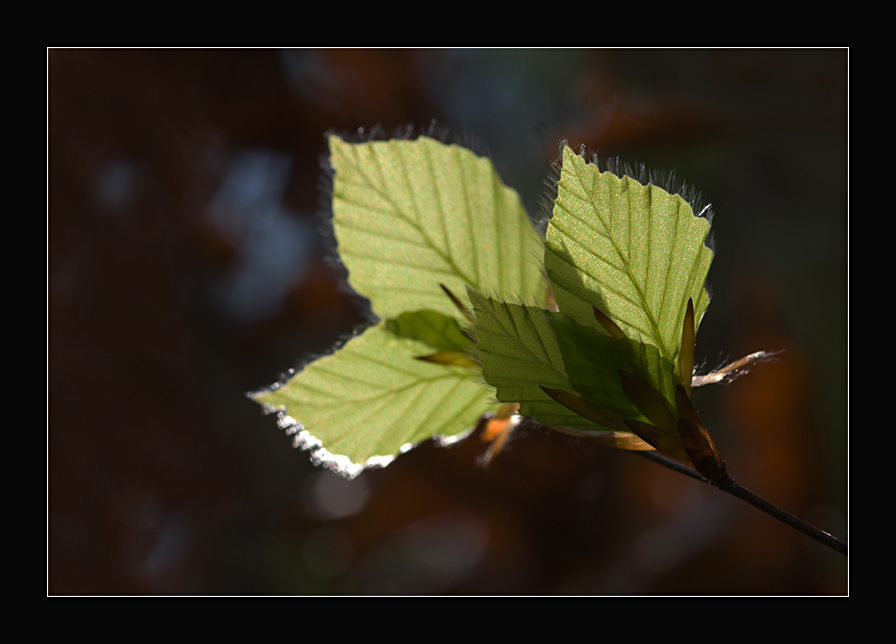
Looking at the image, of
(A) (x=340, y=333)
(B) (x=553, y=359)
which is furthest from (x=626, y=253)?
(A) (x=340, y=333)

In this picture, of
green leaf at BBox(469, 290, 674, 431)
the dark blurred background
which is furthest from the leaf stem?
the dark blurred background

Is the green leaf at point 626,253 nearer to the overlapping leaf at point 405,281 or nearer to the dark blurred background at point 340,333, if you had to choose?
the overlapping leaf at point 405,281

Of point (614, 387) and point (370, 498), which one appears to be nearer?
point (614, 387)

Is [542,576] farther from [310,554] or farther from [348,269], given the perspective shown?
[348,269]

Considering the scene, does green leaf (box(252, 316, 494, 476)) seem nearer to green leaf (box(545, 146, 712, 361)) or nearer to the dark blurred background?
green leaf (box(545, 146, 712, 361))

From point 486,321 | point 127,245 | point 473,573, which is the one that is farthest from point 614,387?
point 127,245

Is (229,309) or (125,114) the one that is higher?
(125,114)

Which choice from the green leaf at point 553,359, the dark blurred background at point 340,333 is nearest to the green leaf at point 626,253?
the green leaf at point 553,359
